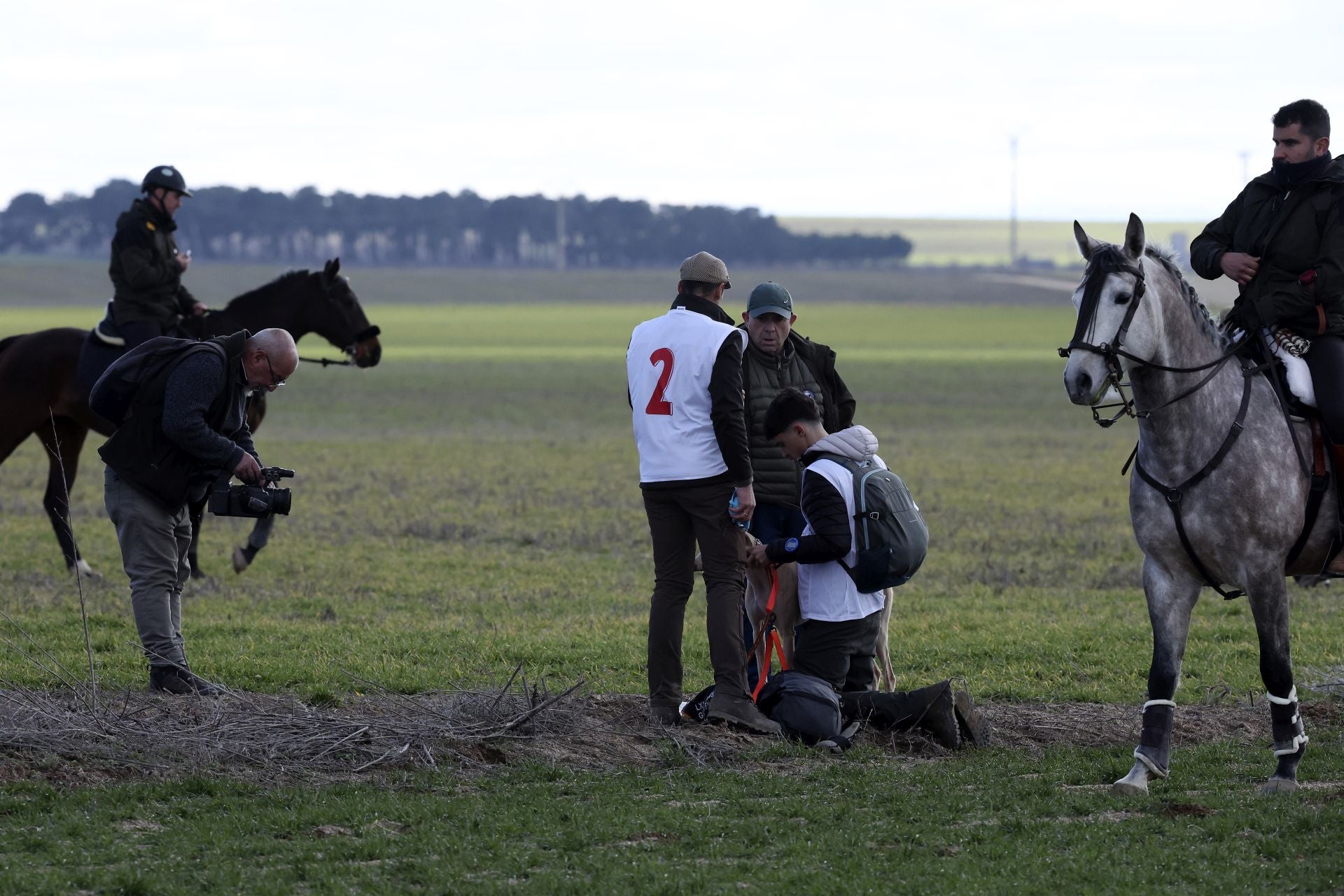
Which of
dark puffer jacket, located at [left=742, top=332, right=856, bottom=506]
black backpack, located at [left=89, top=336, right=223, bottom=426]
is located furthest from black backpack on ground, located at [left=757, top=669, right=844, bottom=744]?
black backpack, located at [left=89, top=336, right=223, bottom=426]

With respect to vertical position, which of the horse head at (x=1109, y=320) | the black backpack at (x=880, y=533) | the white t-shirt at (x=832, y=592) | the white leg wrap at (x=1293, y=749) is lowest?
the white leg wrap at (x=1293, y=749)

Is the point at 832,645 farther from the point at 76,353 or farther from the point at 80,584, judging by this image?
the point at 76,353

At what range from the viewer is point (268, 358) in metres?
7.93

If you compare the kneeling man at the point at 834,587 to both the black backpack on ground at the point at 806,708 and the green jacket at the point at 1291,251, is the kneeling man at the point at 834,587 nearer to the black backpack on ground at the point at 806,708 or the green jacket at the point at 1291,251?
the black backpack on ground at the point at 806,708

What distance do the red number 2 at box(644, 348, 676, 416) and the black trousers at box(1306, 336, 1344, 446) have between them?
2.95 metres

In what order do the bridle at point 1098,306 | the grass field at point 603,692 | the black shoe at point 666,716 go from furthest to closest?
1. the black shoe at point 666,716
2. the bridle at point 1098,306
3. the grass field at point 603,692

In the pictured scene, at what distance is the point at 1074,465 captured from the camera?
23.4m

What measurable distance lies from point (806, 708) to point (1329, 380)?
110 inches

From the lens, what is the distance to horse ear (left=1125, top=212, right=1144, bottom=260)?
616cm

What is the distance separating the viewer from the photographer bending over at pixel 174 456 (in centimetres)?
786

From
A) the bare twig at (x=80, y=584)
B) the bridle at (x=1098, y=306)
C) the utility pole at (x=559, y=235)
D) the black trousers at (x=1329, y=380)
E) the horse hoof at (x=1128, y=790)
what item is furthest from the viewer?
the utility pole at (x=559, y=235)

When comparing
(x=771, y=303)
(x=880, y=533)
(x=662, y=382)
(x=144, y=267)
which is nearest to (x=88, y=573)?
(x=144, y=267)

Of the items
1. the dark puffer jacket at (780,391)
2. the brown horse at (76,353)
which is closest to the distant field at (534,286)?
the brown horse at (76,353)

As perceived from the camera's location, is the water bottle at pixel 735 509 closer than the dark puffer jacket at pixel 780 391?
Yes
